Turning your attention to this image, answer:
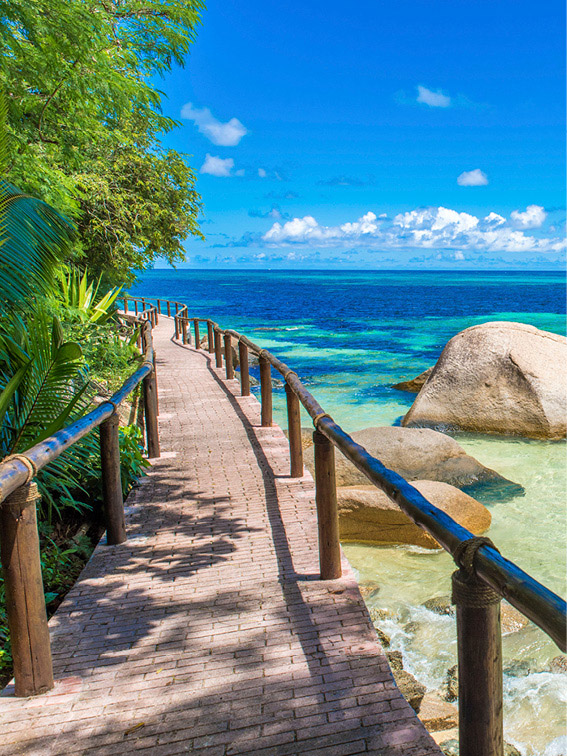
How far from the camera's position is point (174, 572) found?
3877 millimetres

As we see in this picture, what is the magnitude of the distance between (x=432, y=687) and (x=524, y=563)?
8.71 ft

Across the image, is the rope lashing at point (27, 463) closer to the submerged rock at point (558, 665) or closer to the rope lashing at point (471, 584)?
the rope lashing at point (471, 584)

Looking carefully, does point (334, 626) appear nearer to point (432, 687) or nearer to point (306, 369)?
point (432, 687)

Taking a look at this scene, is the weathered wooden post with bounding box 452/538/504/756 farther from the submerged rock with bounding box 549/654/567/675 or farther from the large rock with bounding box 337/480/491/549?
the large rock with bounding box 337/480/491/549

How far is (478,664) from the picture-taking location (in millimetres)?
1662

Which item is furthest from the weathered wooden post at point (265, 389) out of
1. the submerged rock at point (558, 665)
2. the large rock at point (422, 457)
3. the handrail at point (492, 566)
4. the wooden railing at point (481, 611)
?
the wooden railing at point (481, 611)

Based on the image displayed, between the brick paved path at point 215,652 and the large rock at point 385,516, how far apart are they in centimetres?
159

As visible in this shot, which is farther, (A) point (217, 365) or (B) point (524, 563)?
(A) point (217, 365)

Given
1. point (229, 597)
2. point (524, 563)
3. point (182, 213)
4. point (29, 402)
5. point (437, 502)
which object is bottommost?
point (524, 563)

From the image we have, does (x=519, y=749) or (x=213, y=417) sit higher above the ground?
(x=213, y=417)

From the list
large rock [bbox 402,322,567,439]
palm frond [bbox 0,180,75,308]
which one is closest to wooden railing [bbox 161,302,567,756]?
palm frond [bbox 0,180,75,308]

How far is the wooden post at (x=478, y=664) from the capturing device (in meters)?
1.62

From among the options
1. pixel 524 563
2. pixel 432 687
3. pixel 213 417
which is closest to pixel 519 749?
pixel 432 687

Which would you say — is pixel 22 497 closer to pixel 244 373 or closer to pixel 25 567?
pixel 25 567
